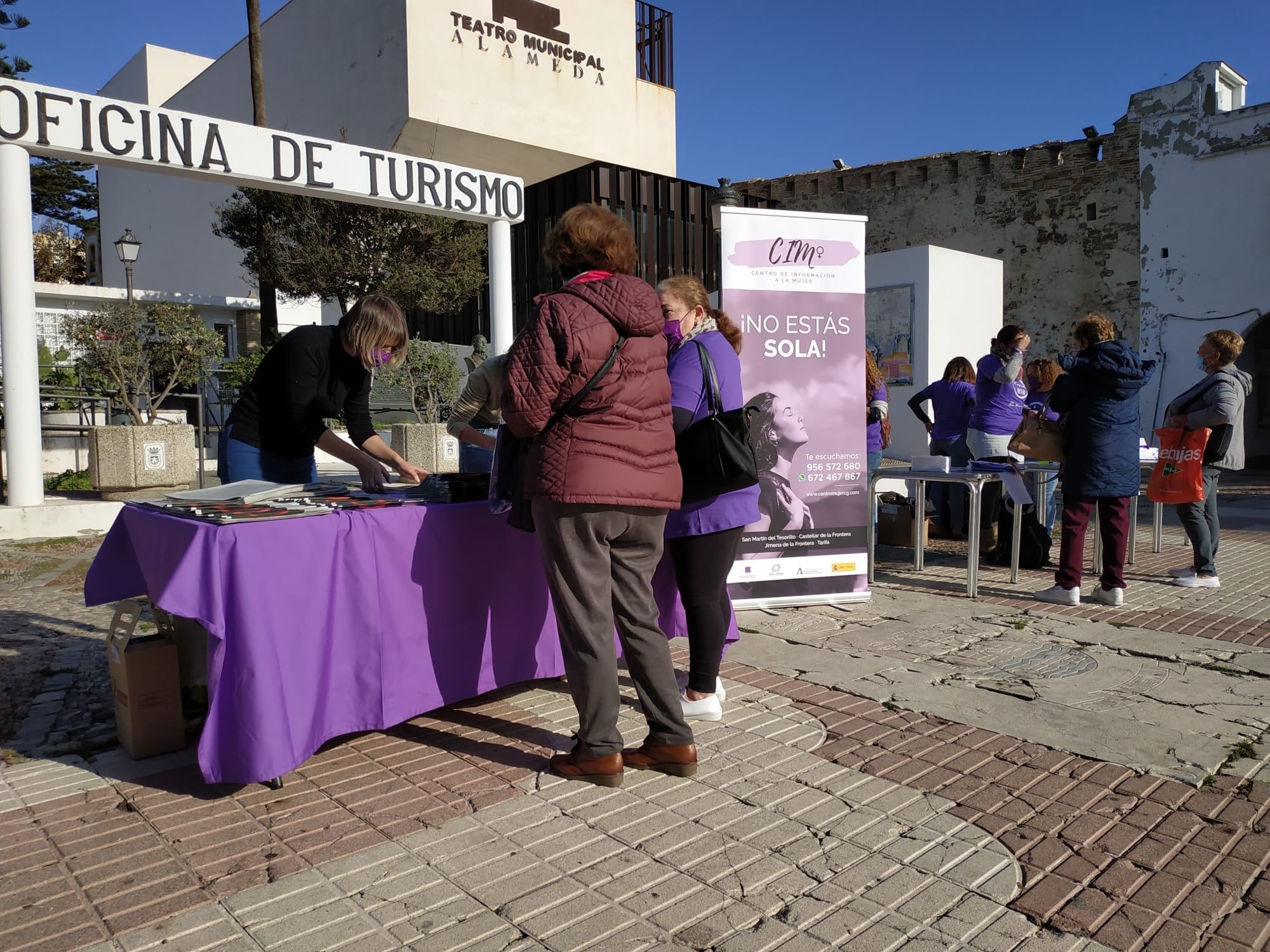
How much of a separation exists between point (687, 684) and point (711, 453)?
1.06 meters

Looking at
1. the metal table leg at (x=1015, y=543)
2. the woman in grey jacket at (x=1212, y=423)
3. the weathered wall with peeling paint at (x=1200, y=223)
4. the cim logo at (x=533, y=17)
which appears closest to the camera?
the woman in grey jacket at (x=1212, y=423)

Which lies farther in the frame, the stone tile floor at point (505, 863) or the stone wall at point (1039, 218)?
the stone wall at point (1039, 218)

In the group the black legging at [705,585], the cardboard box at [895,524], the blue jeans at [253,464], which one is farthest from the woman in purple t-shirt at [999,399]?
the blue jeans at [253,464]

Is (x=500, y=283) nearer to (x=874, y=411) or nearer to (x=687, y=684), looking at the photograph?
(x=874, y=411)

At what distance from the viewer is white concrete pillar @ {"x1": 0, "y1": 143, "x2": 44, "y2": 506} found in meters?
7.46

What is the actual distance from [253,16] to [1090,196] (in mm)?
19041

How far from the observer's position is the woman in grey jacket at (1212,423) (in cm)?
577

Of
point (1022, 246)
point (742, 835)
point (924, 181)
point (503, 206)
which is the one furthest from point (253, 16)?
point (742, 835)

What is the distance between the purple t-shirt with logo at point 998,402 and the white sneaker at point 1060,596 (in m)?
1.48

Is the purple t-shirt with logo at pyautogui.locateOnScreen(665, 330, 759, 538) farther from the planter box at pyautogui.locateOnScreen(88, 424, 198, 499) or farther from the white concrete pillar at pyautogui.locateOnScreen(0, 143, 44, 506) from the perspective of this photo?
the planter box at pyautogui.locateOnScreen(88, 424, 198, 499)

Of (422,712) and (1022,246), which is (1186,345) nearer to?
(1022,246)

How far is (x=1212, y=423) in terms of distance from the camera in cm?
578

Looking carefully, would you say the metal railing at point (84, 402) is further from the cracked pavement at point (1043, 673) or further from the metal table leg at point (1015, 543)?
the metal table leg at point (1015, 543)

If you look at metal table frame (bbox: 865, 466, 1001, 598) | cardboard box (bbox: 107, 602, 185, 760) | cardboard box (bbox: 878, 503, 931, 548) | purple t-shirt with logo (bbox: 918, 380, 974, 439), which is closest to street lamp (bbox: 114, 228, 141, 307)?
cardboard box (bbox: 878, 503, 931, 548)
